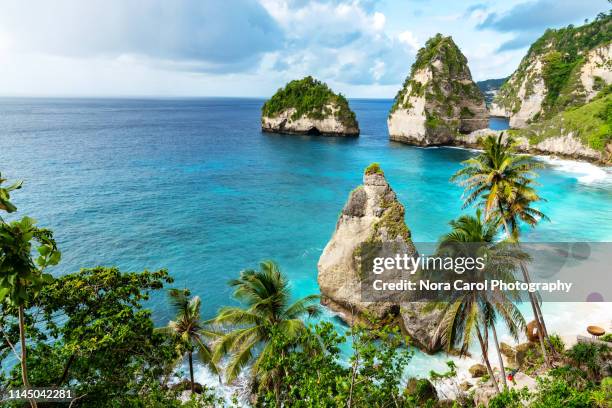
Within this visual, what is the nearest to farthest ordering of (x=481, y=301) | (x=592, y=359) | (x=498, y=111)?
(x=481, y=301) < (x=592, y=359) < (x=498, y=111)

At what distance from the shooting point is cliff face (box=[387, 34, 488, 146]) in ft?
310

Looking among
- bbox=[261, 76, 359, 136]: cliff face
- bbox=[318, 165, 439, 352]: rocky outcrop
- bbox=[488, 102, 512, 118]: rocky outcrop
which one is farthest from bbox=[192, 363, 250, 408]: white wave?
bbox=[488, 102, 512, 118]: rocky outcrop

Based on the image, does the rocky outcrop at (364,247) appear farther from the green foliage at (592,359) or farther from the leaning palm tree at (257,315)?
the green foliage at (592,359)

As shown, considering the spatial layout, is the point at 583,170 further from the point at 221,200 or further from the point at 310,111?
the point at 310,111

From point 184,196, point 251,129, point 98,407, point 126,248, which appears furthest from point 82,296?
point 251,129

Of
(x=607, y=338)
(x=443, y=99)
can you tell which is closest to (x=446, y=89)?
(x=443, y=99)

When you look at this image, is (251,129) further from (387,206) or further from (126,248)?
(387,206)

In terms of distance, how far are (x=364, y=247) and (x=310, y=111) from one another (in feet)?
318

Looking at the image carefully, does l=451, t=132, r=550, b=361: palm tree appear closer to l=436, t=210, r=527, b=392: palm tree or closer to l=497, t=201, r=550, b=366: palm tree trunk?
l=497, t=201, r=550, b=366: palm tree trunk

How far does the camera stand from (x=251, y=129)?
138 m

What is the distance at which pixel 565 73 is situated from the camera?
369ft

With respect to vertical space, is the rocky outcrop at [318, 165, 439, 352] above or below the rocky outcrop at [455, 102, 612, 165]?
below

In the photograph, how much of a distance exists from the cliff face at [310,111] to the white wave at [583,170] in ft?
188

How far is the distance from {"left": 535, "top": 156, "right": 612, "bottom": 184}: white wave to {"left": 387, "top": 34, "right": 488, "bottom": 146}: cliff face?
2360 cm
